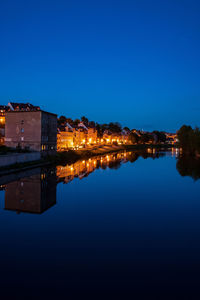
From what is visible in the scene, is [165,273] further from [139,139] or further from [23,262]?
[139,139]

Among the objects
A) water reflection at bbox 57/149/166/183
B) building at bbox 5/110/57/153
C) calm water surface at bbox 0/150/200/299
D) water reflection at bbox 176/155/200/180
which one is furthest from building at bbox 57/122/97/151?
calm water surface at bbox 0/150/200/299

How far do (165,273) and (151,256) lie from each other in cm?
106

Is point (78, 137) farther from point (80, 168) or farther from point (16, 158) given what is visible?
point (16, 158)

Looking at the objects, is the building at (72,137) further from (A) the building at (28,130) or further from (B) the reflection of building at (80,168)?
(A) the building at (28,130)

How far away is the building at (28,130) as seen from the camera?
36.5 metres

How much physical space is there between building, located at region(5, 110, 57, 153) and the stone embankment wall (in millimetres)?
3589

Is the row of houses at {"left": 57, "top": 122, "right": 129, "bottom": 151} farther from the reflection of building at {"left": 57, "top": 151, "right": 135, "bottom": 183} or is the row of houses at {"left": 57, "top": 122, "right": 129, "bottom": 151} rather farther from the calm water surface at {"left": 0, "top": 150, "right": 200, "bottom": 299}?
the calm water surface at {"left": 0, "top": 150, "right": 200, "bottom": 299}

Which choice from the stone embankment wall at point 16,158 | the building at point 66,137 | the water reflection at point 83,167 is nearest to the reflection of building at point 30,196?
the water reflection at point 83,167

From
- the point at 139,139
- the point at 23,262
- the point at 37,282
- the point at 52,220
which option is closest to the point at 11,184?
the point at 52,220

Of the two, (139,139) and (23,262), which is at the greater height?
(139,139)

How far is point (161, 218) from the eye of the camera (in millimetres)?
11672

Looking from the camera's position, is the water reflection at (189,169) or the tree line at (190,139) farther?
the tree line at (190,139)

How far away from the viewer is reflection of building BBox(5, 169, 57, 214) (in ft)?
44.6

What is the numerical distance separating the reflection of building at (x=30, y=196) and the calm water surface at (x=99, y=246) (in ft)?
0.21
